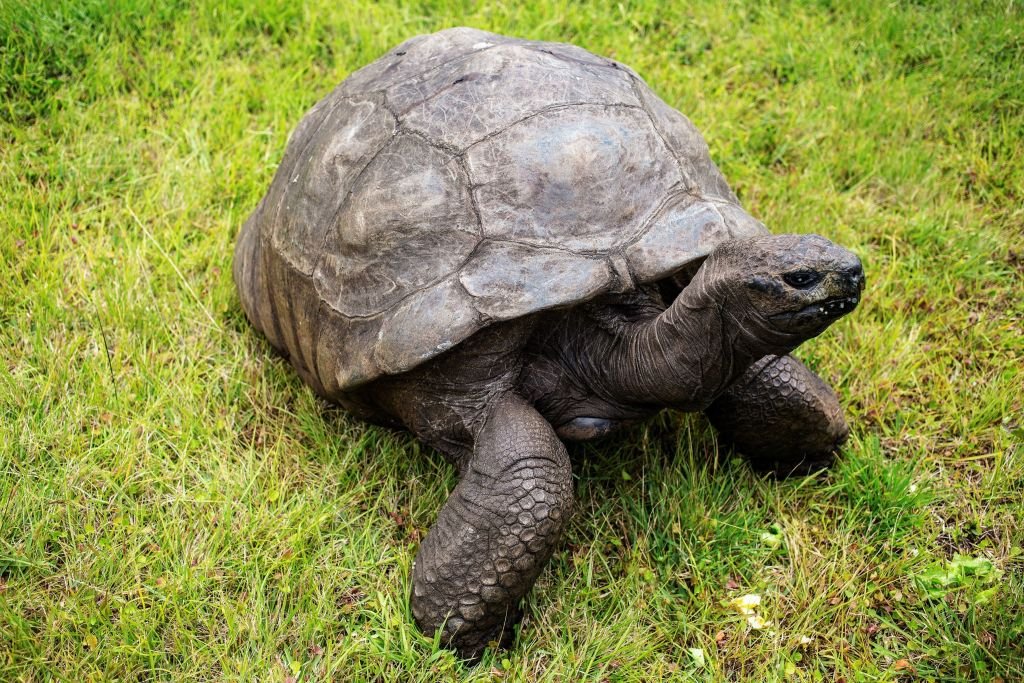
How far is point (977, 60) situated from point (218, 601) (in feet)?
17.7

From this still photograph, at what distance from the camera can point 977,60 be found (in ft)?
18.8

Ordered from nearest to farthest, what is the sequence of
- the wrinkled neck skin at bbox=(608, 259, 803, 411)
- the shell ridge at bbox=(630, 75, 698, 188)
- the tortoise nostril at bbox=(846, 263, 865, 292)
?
the tortoise nostril at bbox=(846, 263, 865, 292) < the wrinkled neck skin at bbox=(608, 259, 803, 411) < the shell ridge at bbox=(630, 75, 698, 188)

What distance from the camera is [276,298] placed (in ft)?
13.1

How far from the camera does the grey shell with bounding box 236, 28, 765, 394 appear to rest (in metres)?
3.20

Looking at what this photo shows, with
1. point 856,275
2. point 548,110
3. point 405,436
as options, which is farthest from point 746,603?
point 548,110

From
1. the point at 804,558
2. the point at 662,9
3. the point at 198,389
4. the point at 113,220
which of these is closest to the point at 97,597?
the point at 198,389

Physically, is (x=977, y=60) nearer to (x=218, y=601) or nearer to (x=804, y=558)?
(x=804, y=558)

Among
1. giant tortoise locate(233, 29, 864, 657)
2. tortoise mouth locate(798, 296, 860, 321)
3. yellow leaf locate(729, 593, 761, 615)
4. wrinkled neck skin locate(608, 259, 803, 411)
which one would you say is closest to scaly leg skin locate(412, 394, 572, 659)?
giant tortoise locate(233, 29, 864, 657)

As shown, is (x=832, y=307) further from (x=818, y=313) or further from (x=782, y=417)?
(x=782, y=417)

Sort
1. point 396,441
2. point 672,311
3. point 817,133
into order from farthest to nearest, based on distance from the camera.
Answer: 1. point 817,133
2. point 396,441
3. point 672,311

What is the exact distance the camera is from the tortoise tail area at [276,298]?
378 cm

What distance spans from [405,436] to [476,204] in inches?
49.8

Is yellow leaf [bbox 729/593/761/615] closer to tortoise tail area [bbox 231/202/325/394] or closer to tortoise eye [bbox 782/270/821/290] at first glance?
tortoise eye [bbox 782/270/821/290]

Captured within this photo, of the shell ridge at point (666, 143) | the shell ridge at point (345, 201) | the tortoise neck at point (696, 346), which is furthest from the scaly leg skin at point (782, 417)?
the shell ridge at point (345, 201)
